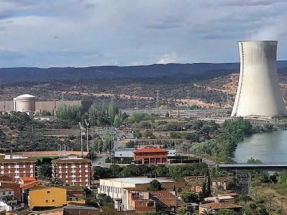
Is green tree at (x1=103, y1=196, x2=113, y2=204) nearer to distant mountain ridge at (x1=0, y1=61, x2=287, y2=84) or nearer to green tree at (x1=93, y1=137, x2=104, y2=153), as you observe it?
green tree at (x1=93, y1=137, x2=104, y2=153)

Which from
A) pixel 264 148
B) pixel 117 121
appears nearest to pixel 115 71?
pixel 117 121

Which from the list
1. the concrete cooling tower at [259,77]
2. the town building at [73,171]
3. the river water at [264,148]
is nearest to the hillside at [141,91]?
the concrete cooling tower at [259,77]

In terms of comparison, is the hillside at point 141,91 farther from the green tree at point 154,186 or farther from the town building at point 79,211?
the town building at point 79,211

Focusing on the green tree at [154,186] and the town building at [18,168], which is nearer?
the green tree at [154,186]

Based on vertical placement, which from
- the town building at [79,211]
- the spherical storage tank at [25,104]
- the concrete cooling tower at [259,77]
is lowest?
the town building at [79,211]

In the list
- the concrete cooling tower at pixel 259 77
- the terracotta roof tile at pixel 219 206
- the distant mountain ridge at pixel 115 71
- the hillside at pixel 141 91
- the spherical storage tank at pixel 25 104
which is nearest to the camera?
the terracotta roof tile at pixel 219 206

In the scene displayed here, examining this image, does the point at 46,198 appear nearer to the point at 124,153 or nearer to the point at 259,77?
the point at 124,153
